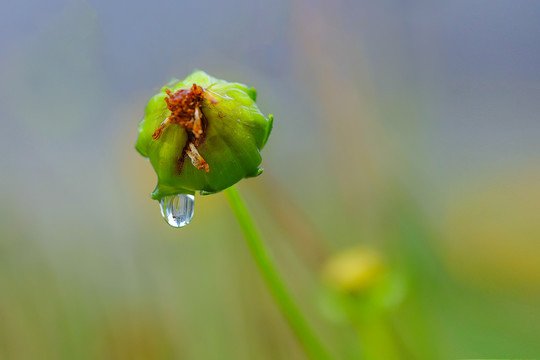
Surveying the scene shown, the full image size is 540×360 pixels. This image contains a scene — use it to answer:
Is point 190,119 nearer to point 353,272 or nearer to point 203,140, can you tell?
point 203,140

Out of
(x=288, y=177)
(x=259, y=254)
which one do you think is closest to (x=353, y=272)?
(x=259, y=254)

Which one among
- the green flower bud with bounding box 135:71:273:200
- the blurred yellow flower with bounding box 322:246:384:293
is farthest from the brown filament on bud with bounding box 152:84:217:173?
the blurred yellow flower with bounding box 322:246:384:293

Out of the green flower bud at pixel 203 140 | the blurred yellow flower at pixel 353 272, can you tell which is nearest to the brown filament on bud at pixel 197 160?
the green flower bud at pixel 203 140

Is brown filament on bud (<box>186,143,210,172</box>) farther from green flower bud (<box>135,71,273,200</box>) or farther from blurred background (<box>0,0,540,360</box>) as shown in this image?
blurred background (<box>0,0,540,360</box>)

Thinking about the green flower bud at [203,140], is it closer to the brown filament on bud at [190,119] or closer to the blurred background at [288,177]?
the brown filament on bud at [190,119]

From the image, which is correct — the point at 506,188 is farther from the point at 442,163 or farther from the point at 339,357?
the point at 339,357

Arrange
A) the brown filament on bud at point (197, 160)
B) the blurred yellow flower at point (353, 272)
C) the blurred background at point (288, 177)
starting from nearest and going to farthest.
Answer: the brown filament on bud at point (197, 160) → the blurred yellow flower at point (353, 272) → the blurred background at point (288, 177)

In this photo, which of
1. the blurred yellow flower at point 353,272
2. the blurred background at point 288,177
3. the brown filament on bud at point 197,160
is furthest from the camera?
the blurred background at point 288,177

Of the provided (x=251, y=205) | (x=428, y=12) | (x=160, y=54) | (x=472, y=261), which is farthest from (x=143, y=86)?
(x=472, y=261)
